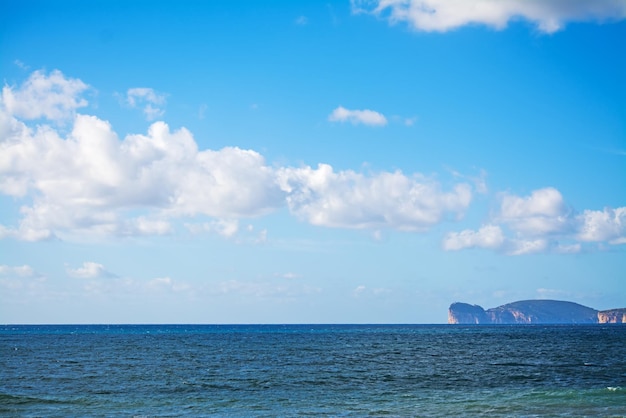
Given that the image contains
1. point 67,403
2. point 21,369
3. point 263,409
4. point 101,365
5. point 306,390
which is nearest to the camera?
point 263,409

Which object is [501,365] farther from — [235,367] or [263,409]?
[263,409]

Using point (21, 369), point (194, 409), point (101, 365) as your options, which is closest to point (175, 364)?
point (101, 365)

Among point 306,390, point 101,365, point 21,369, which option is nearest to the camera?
point 306,390

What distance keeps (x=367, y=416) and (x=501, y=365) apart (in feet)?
131

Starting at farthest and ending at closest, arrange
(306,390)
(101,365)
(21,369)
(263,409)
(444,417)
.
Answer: (101,365) < (21,369) < (306,390) < (263,409) < (444,417)

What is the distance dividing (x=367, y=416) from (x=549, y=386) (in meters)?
21.2

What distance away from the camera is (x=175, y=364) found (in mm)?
78625

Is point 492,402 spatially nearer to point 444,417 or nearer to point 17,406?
point 444,417

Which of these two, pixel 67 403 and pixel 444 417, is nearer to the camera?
pixel 444 417

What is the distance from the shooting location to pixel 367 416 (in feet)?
129

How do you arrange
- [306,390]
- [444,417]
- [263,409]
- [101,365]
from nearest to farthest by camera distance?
[444,417]
[263,409]
[306,390]
[101,365]

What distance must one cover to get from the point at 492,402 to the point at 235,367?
123 feet

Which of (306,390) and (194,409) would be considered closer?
(194,409)

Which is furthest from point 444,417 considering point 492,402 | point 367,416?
point 492,402
